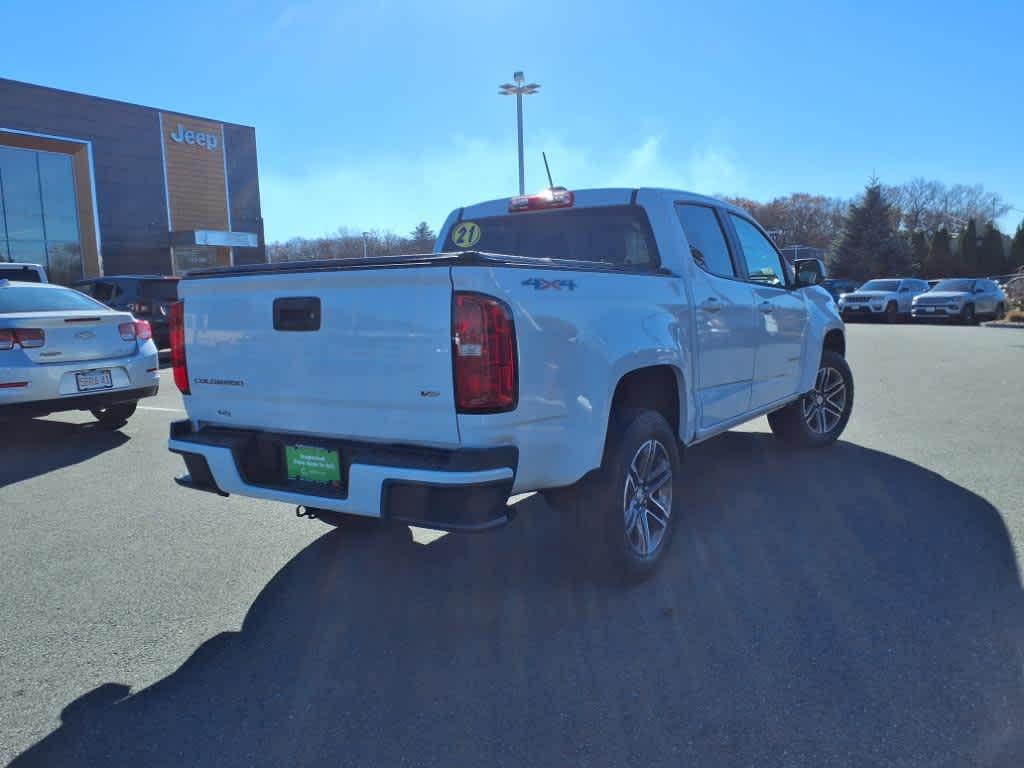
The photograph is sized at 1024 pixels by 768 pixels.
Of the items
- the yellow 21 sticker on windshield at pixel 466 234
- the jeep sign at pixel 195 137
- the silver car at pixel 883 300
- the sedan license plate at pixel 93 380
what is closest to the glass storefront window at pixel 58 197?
the jeep sign at pixel 195 137

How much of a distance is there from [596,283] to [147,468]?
15.5 feet

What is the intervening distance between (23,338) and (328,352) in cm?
501

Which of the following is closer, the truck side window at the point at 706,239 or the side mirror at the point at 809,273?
the truck side window at the point at 706,239

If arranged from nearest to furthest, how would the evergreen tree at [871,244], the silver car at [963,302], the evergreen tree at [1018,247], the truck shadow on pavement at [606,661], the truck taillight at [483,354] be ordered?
the truck shadow on pavement at [606,661]
the truck taillight at [483,354]
the silver car at [963,302]
the evergreen tree at [871,244]
the evergreen tree at [1018,247]

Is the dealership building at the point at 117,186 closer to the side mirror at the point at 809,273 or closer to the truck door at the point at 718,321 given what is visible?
the side mirror at the point at 809,273

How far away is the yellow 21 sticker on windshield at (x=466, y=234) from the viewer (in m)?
5.02

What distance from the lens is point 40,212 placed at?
2861 cm

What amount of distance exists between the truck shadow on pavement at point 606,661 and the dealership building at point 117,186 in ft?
96.9

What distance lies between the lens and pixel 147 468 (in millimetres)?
6340

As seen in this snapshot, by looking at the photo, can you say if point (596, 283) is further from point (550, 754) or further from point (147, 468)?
point (147, 468)

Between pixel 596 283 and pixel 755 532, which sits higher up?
pixel 596 283

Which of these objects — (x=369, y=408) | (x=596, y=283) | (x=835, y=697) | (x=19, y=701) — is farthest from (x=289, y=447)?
(x=835, y=697)

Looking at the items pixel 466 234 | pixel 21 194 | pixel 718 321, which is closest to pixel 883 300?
pixel 718 321

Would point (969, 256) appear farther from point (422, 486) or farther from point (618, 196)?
point (422, 486)
